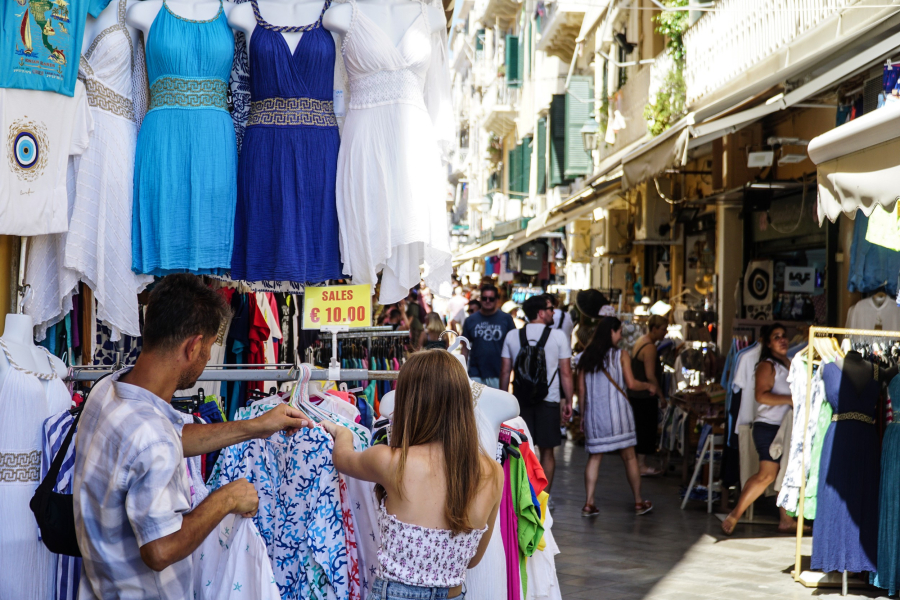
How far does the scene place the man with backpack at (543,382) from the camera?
8.51m

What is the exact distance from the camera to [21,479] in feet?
10.4

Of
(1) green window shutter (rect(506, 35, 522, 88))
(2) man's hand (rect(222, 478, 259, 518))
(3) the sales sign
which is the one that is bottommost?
(2) man's hand (rect(222, 478, 259, 518))

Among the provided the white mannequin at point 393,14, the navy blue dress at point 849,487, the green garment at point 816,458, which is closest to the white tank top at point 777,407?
the green garment at point 816,458

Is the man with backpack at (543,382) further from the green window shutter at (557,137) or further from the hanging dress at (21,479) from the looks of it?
the green window shutter at (557,137)

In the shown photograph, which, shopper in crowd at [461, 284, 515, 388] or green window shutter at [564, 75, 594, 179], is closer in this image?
shopper in crowd at [461, 284, 515, 388]

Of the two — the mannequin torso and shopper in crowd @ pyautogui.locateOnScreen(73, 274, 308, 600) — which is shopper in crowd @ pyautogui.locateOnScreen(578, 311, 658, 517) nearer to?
the mannequin torso

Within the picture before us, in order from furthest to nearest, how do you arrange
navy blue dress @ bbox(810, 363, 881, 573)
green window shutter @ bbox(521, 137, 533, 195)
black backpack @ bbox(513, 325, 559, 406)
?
green window shutter @ bbox(521, 137, 533, 195), black backpack @ bbox(513, 325, 559, 406), navy blue dress @ bbox(810, 363, 881, 573)

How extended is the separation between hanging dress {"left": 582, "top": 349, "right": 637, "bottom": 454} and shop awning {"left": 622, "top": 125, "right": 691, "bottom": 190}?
6.25ft

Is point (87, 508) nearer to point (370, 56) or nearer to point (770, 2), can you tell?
point (370, 56)

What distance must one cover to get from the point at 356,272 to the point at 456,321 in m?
13.4

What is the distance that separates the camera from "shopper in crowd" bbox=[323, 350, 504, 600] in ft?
9.50

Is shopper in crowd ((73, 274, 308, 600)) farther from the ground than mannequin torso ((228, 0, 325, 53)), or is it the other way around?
mannequin torso ((228, 0, 325, 53))

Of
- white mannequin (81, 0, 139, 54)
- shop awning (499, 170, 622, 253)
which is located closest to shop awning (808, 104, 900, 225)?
white mannequin (81, 0, 139, 54)

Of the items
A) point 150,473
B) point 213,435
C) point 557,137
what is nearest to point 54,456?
point 213,435
